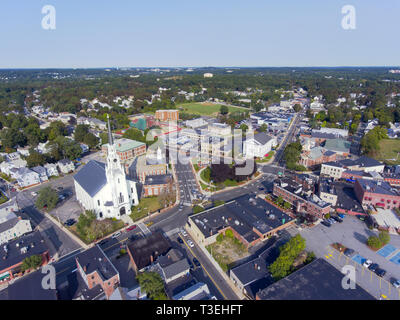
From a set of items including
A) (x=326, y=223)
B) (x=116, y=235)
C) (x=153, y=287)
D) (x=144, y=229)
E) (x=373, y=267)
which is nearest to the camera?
(x=153, y=287)

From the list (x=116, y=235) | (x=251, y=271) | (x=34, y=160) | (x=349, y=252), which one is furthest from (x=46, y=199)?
(x=349, y=252)

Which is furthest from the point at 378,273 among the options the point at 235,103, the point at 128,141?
the point at 235,103

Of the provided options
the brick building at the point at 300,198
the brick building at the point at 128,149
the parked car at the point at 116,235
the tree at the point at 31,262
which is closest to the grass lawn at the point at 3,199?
the tree at the point at 31,262

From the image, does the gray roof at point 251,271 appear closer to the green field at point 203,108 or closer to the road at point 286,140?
the road at point 286,140

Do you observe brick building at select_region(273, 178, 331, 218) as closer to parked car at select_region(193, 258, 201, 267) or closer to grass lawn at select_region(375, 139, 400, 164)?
parked car at select_region(193, 258, 201, 267)

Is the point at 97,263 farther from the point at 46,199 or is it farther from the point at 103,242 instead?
the point at 46,199

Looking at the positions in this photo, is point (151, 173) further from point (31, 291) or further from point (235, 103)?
point (235, 103)

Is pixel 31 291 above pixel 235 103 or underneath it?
underneath
